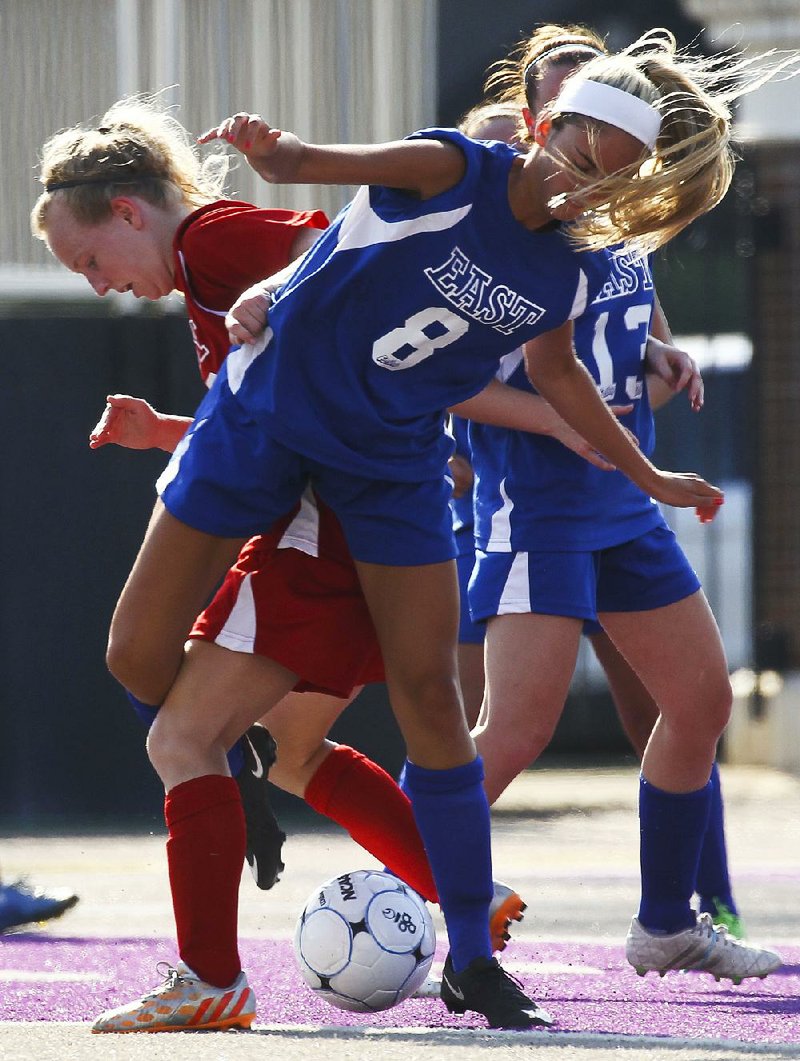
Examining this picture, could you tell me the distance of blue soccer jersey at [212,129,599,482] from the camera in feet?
9.83

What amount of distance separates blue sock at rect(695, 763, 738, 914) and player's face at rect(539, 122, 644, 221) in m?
1.65

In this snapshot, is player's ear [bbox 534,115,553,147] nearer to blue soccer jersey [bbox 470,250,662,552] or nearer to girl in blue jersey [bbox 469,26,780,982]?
girl in blue jersey [bbox 469,26,780,982]

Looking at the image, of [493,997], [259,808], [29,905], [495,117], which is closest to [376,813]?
[259,808]

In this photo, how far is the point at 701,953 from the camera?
12.8 ft

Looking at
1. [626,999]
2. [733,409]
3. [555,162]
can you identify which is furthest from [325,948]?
[733,409]

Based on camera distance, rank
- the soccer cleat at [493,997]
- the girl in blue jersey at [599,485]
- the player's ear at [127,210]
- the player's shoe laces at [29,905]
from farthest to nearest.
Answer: the player's shoe laces at [29,905] < the girl in blue jersey at [599,485] < the player's ear at [127,210] < the soccer cleat at [493,997]

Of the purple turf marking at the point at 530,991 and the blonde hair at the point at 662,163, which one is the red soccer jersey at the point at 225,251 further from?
the purple turf marking at the point at 530,991

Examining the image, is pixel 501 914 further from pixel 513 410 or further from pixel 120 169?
pixel 120 169

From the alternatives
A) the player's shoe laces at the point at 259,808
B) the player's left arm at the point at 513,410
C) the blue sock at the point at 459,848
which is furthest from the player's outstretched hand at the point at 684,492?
the player's shoe laces at the point at 259,808

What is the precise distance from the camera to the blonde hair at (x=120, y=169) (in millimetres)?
3457

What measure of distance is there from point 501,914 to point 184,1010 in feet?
2.58

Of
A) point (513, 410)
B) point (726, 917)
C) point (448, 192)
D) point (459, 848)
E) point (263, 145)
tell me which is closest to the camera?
point (263, 145)

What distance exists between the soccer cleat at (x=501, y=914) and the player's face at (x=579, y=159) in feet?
4.48

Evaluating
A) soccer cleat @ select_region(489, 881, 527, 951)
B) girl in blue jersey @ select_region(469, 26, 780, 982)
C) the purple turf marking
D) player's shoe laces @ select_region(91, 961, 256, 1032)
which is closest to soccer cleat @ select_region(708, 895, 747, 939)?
the purple turf marking
